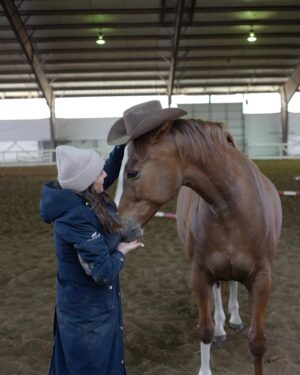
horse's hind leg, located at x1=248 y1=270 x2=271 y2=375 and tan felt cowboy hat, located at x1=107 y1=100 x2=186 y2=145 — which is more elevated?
tan felt cowboy hat, located at x1=107 y1=100 x2=186 y2=145

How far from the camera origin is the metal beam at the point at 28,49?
17.3 metres

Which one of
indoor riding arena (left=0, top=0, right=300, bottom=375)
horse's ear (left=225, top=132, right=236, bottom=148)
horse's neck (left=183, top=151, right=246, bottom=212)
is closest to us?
horse's neck (left=183, top=151, right=246, bottom=212)

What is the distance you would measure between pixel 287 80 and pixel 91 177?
28.3 meters

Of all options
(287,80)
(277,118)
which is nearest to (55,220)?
(287,80)

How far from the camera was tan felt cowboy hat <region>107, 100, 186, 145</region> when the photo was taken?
1882 millimetres

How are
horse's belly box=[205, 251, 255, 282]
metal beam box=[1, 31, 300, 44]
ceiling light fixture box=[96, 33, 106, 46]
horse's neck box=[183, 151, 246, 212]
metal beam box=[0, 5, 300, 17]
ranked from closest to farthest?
horse's neck box=[183, 151, 246, 212] → horse's belly box=[205, 251, 255, 282] → metal beam box=[0, 5, 300, 17] → ceiling light fixture box=[96, 33, 106, 46] → metal beam box=[1, 31, 300, 44]

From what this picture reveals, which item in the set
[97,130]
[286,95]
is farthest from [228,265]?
[97,130]

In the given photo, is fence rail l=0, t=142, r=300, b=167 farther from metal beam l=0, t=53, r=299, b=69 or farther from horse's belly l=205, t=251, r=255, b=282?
horse's belly l=205, t=251, r=255, b=282

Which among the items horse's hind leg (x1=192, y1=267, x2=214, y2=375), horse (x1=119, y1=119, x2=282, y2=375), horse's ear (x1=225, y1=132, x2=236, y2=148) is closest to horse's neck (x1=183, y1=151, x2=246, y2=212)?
horse (x1=119, y1=119, x2=282, y2=375)

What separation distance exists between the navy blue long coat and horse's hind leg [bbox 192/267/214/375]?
587 mm

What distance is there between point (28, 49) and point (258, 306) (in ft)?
68.9

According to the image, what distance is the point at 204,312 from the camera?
2.60 meters

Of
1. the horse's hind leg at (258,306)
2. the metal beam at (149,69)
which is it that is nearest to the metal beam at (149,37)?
the metal beam at (149,69)

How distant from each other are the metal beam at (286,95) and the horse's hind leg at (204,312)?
2548 cm
